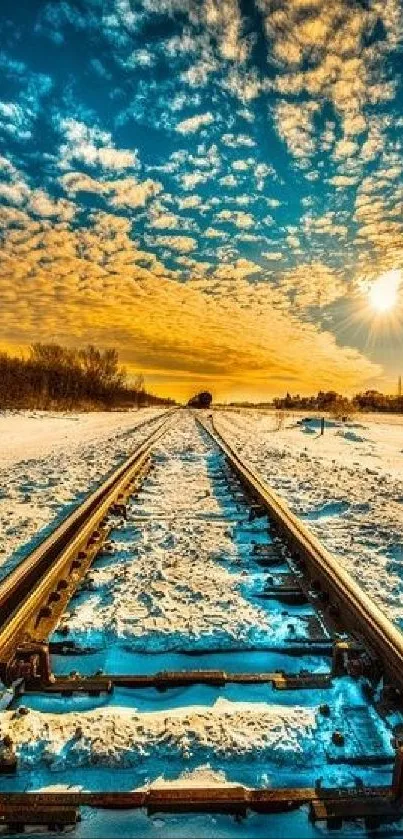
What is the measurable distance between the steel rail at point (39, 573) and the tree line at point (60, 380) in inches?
1672

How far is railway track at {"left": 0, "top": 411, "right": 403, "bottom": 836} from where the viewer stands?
6.09 ft

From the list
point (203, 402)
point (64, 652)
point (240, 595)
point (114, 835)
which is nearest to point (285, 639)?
point (240, 595)

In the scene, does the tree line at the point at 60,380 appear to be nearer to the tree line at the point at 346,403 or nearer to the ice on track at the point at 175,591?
the tree line at the point at 346,403

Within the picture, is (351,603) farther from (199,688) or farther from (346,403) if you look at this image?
(346,403)

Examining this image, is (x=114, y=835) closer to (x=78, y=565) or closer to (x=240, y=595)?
(x=240, y=595)

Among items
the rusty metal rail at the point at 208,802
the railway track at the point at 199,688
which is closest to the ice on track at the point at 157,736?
the railway track at the point at 199,688

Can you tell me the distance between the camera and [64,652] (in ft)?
9.46

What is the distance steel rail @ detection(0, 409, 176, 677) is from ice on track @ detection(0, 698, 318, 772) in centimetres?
43

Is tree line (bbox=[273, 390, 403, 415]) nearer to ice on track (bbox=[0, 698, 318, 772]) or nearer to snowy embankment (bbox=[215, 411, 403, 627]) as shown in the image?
snowy embankment (bbox=[215, 411, 403, 627])

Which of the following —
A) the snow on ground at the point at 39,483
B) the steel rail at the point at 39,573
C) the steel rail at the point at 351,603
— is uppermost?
the steel rail at the point at 351,603

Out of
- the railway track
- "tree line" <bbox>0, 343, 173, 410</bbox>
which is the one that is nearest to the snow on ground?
the railway track

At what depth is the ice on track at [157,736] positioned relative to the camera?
6.82ft

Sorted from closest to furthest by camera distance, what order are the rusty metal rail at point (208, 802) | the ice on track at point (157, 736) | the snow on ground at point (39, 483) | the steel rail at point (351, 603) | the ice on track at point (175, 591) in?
the rusty metal rail at point (208, 802), the ice on track at point (157, 736), the steel rail at point (351, 603), the ice on track at point (175, 591), the snow on ground at point (39, 483)

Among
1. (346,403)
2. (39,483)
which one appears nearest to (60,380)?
(346,403)
